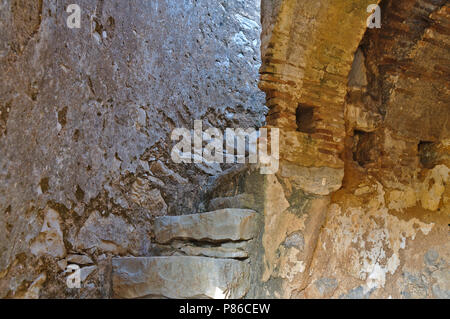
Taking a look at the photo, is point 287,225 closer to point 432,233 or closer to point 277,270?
point 277,270

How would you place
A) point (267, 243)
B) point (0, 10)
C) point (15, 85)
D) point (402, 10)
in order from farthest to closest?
point (402, 10)
point (267, 243)
point (15, 85)
point (0, 10)

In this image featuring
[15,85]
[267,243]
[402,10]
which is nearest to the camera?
[15,85]

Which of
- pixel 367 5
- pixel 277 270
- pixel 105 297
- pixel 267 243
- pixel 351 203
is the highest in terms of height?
pixel 367 5

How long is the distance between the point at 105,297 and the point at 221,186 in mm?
956

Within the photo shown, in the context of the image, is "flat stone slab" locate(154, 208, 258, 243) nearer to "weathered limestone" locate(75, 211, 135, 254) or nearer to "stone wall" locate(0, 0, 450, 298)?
"stone wall" locate(0, 0, 450, 298)

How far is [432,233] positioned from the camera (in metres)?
2.28

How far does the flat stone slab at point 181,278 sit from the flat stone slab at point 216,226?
0.15 m

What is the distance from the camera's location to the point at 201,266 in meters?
2.01

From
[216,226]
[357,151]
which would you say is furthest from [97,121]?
[357,151]

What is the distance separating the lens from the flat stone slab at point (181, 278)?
196cm

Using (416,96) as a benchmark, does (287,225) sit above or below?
below

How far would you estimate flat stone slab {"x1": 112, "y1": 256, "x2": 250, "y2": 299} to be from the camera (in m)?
1.96

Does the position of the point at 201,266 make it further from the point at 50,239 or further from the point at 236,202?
the point at 50,239

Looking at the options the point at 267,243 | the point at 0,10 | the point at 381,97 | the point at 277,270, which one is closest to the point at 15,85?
the point at 0,10
